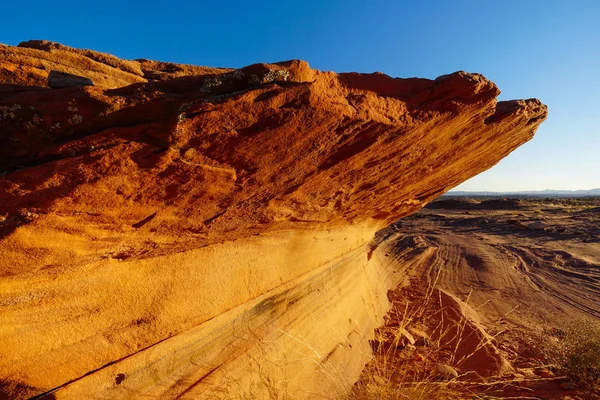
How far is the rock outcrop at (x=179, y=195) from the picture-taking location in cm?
163

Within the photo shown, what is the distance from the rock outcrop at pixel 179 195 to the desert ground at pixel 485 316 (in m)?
1.01

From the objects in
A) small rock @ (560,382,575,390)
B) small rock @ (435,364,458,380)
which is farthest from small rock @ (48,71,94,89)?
small rock @ (560,382,575,390)

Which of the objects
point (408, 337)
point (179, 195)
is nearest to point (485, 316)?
point (408, 337)

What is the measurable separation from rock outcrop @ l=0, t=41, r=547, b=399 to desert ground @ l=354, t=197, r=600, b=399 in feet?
3.33

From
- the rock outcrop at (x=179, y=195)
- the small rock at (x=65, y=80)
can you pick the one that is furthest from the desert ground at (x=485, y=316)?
the small rock at (x=65, y=80)

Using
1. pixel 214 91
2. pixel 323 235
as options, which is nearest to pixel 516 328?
pixel 323 235

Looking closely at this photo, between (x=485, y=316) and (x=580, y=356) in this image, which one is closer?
(x=580, y=356)

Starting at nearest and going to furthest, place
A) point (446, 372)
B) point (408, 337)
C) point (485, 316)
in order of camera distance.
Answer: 1. point (446, 372)
2. point (408, 337)
3. point (485, 316)

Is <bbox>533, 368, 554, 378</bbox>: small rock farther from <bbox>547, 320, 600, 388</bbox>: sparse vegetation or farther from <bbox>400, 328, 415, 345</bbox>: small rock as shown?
<bbox>400, 328, 415, 345</bbox>: small rock

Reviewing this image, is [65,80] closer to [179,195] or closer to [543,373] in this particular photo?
[179,195]

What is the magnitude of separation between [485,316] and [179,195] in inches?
254

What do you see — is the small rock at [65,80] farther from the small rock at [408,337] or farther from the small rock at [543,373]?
the small rock at [543,373]

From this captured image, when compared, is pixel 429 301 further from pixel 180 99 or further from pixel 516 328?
pixel 180 99

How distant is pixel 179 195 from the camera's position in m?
2.02
